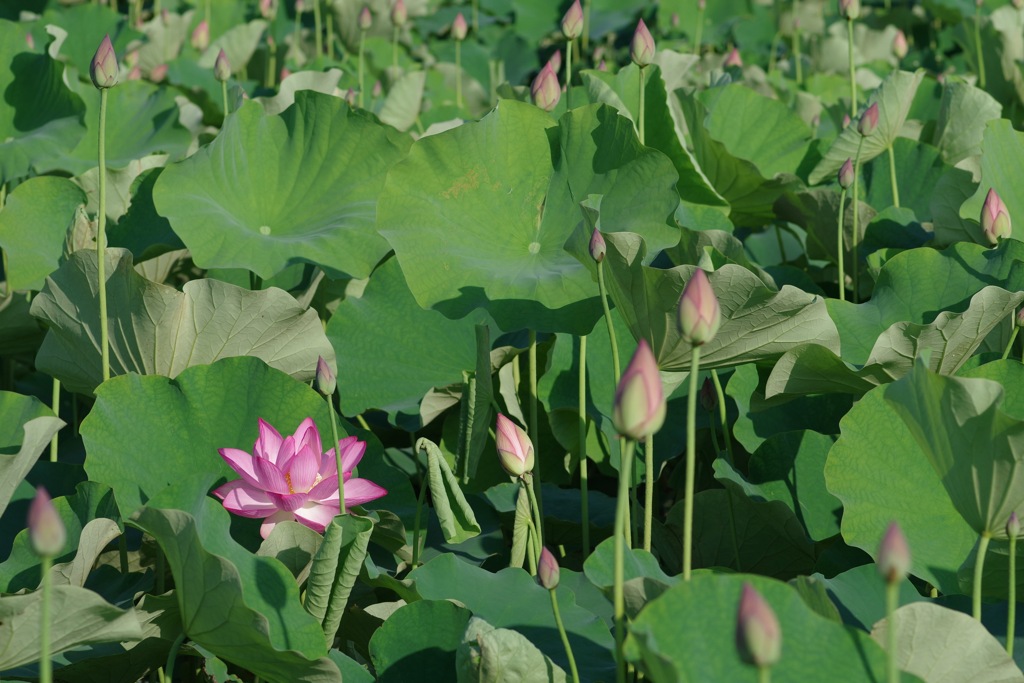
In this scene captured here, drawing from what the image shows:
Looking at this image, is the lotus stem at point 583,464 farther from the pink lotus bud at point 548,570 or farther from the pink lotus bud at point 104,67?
the pink lotus bud at point 104,67

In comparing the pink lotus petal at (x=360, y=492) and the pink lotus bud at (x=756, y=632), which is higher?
the pink lotus bud at (x=756, y=632)

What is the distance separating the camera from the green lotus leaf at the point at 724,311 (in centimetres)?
118

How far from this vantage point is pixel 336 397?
5.55 feet

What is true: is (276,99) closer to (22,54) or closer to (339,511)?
(22,54)

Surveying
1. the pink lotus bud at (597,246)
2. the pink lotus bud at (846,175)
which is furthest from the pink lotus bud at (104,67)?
the pink lotus bud at (846,175)

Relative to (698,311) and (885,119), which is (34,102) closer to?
(885,119)

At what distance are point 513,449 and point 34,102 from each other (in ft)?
4.66

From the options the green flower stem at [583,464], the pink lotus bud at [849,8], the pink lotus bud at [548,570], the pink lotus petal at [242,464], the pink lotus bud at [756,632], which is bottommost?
the green flower stem at [583,464]

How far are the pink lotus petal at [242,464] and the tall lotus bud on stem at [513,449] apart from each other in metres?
0.26

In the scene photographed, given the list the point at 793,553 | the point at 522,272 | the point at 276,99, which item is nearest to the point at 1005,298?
the point at 793,553

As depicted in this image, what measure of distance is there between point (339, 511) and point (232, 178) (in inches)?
29.9

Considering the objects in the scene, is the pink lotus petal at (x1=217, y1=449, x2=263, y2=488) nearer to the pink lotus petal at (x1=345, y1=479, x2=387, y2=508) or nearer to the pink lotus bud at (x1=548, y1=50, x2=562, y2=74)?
the pink lotus petal at (x1=345, y1=479, x2=387, y2=508)

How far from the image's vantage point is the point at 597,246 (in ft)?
3.81

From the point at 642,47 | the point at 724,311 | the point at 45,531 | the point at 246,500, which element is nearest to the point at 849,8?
the point at 642,47
